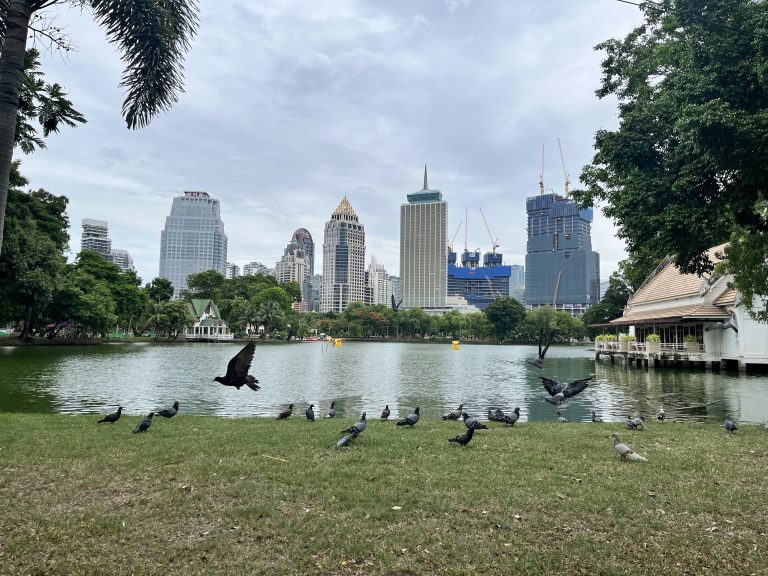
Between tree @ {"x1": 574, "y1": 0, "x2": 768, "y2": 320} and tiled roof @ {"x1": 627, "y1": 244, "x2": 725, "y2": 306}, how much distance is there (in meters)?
27.0

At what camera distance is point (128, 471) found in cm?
707

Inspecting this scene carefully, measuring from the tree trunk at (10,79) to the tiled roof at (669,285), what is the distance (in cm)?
3855

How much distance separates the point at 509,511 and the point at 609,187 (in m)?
18.9

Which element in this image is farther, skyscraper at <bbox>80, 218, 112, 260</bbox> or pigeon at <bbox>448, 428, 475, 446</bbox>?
skyscraper at <bbox>80, 218, 112, 260</bbox>

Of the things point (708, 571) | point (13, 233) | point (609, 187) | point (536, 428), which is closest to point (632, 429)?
point (536, 428)

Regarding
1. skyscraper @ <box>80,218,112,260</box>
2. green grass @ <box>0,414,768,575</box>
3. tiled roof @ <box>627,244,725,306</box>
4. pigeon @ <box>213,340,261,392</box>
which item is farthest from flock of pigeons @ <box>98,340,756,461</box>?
skyscraper @ <box>80,218,112,260</box>

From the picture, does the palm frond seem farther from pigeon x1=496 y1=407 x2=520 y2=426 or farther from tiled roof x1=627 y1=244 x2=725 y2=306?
tiled roof x1=627 y1=244 x2=725 y2=306

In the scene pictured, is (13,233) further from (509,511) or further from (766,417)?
(766,417)

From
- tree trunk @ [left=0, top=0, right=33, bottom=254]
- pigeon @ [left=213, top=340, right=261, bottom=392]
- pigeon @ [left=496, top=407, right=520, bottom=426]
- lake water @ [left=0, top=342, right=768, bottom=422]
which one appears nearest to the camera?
tree trunk @ [left=0, top=0, right=33, bottom=254]

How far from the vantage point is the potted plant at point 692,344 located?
117 feet

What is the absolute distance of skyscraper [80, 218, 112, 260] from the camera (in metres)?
164

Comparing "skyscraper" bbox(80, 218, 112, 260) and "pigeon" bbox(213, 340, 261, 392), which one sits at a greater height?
"skyscraper" bbox(80, 218, 112, 260)

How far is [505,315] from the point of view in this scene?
377 feet

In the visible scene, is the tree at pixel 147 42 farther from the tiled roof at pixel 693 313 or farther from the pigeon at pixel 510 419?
the tiled roof at pixel 693 313
